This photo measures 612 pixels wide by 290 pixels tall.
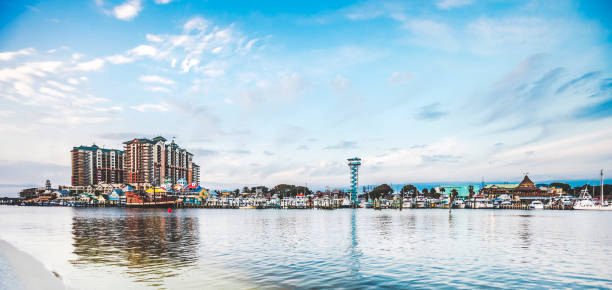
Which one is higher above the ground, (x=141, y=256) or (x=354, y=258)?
(x=141, y=256)

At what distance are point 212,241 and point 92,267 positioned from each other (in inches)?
600

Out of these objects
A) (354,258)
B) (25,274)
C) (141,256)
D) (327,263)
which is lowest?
(354,258)

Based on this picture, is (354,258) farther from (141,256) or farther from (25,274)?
(25,274)

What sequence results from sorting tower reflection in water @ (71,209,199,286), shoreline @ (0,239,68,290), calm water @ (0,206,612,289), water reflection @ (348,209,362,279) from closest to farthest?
shoreline @ (0,239,68,290) → calm water @ (0,206,612,289) → tower reflection in water @ (71,209,199,286) → water reflection @ (348,209,362,279)

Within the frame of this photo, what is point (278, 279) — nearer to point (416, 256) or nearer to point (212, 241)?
point (416, 256)

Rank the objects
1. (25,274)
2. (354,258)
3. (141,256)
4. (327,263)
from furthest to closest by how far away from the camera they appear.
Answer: (141,256) < (354,258) < (327,263) < (25,274)

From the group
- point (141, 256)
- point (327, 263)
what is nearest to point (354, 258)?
point (327, 263)

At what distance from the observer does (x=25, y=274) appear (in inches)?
802

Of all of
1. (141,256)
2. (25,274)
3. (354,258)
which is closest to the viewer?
(25,274)

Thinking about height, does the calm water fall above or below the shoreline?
below

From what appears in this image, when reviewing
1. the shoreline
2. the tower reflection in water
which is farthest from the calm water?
the shoreline

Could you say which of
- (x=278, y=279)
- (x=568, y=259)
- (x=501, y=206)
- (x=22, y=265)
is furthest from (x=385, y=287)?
(x=501, y=206)

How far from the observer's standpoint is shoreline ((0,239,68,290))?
59.3 feet

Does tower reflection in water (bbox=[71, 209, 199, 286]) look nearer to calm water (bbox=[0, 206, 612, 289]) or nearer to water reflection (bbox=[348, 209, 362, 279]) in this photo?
calm water (bbox=[0, 206, 612, 289])
